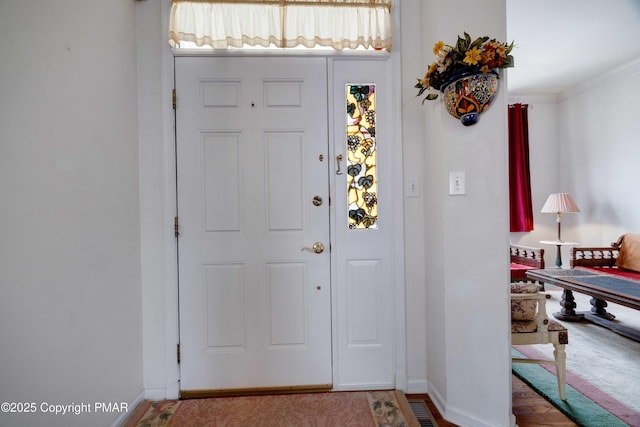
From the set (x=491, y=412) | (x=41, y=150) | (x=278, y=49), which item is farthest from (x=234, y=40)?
(x=491, y=412)

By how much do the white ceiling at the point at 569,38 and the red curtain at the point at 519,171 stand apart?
487mm

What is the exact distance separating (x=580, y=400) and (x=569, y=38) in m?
3.38

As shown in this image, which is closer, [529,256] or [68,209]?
[68,209]

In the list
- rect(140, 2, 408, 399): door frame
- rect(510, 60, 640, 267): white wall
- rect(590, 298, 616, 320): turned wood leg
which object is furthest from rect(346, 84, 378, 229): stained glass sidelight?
rect(510, 60, 640, 267): white wall

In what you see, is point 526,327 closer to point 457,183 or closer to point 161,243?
point 457,183

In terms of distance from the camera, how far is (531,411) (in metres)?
1.67

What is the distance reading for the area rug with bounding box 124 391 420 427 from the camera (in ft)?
5.20

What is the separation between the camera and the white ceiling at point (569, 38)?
8.30ft

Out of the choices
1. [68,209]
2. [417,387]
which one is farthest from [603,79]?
[68,209]

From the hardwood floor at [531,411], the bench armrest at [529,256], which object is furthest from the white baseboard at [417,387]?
the bench armrest at [529,256]

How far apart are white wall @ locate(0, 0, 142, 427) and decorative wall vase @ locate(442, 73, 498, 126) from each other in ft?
5.88

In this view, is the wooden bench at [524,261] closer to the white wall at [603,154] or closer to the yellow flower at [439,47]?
the white wall at [603,154]

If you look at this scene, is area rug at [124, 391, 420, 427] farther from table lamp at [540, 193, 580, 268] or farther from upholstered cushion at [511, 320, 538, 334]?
table lamp at [540, 193, 580, 268]

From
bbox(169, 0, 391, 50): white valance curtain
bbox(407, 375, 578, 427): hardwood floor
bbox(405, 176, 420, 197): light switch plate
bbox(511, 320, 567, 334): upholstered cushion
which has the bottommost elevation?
bbox(407, 375, 578, 427): hardwood floor
